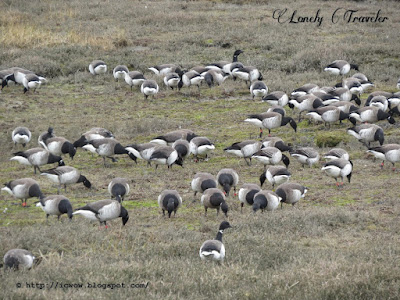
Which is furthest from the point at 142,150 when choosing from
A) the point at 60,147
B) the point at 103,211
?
the point at 103,211

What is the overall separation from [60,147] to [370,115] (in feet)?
32.3

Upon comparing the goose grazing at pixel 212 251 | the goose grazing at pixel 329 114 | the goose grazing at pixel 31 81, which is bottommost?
the goose grazing at pixel 31 81

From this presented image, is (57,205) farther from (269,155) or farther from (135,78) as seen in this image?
(135,78)

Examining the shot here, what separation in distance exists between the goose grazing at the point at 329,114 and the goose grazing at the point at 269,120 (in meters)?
0.82

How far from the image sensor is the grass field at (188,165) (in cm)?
922

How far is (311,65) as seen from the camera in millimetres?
28844

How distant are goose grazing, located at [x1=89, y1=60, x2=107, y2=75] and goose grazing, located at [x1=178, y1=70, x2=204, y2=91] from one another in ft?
13.3

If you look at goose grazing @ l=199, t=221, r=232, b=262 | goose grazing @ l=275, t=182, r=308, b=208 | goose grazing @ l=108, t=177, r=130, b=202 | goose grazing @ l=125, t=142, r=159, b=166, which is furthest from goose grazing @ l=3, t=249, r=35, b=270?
goose grazing @ l=125, t=142, r=159, b=166

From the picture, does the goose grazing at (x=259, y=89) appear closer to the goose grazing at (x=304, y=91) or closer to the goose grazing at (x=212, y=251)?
the goose grazing at (x=304, y=91)

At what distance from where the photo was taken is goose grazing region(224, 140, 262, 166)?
17.2 m

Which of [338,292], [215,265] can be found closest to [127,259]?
[215,265]

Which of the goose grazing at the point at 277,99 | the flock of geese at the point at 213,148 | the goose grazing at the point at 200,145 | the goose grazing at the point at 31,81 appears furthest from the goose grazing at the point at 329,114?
the goose grazing at the point at 31,81

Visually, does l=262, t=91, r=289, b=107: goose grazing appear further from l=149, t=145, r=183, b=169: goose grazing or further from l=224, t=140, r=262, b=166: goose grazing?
l=149, t=145, r=183, b=169: goose grazing

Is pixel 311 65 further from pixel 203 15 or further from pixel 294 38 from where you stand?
A: pixel 203 15
